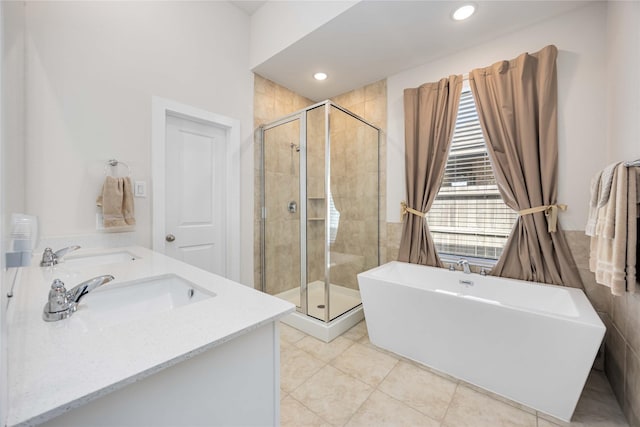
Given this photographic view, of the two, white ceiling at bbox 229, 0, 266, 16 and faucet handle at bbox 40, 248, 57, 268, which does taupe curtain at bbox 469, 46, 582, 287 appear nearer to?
white ceiling at bbox 229, 0, 266, 16

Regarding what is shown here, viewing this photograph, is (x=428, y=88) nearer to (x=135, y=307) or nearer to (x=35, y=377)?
(x=135, y=307)

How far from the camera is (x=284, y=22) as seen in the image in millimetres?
2383

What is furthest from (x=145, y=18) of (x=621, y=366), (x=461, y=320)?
(x=621, y=366)

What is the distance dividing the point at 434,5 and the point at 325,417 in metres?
2.75

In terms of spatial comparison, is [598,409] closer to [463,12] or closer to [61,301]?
[61,301]

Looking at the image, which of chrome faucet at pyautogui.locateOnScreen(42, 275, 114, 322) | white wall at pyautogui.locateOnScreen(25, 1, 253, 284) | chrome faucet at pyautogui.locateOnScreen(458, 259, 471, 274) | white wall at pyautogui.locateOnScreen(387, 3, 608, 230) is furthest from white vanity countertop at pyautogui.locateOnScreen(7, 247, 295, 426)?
white wall at pyautogui.locateOnScreen(387, 3, 608, 230)

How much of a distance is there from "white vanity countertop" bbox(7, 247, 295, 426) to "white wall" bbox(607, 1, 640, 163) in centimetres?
210

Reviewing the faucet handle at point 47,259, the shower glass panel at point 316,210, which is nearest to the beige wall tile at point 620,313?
the shower glass panel at point 316,210

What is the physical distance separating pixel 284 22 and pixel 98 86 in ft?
5.24

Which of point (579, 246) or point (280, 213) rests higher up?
point (280, 213)

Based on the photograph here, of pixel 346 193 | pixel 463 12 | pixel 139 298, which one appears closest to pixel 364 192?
pixel 346 193

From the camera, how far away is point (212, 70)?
8.02ft

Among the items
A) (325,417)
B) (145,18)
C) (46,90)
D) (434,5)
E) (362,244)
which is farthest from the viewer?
(362,244)

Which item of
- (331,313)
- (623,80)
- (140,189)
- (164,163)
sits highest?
(623,80)
